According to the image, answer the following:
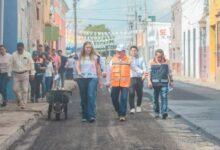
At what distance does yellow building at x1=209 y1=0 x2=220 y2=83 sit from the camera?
46.2 meters

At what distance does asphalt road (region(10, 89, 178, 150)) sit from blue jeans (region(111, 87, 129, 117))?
0.27 metres

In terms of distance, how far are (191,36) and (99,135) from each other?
1934 inches

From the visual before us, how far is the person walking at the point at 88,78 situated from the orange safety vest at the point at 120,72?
458mm

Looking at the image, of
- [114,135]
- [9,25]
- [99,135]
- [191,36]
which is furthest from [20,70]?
[191,36]

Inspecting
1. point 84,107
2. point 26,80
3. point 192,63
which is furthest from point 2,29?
point 192,63

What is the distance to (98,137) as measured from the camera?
42.0ft

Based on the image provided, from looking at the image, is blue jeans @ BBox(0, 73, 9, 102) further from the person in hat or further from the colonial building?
the person in hat

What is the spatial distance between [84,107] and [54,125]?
3.28 ft

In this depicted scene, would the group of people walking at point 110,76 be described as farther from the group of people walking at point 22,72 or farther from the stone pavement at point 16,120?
the stone pavement at point 16,120

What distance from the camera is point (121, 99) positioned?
16.3m

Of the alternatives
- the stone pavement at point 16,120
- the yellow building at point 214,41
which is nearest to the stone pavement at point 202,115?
the stone pavement at point 16,120

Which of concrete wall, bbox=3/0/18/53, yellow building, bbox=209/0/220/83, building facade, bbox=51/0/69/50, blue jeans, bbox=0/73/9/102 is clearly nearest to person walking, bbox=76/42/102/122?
blue jeans, bbox=0/73/9/102

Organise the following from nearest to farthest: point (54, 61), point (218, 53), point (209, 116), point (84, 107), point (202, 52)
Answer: point (84, 107), point (209, 116), point (54, 61), point (218, 53), point (202, 52)

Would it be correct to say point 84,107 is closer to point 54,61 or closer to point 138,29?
point 54,61
